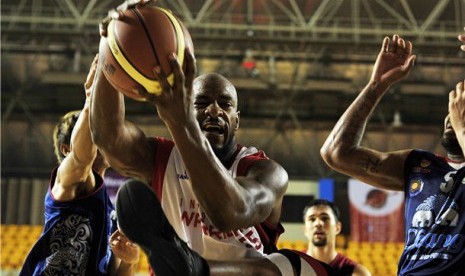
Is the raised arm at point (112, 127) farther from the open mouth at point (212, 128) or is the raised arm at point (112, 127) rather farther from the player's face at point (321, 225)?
the player's face at point (321, 225)

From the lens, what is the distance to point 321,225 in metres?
6.68

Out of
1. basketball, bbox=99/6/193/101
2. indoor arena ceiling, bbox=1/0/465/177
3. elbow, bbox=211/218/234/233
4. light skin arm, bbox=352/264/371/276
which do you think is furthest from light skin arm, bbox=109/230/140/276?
indoor arena ceiling, bbox=1/0/465/177

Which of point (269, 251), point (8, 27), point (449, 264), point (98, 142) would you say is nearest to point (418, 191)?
point (449, 264)

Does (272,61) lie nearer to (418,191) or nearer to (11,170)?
(11,170)

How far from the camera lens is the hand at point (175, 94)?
2504 millimetres

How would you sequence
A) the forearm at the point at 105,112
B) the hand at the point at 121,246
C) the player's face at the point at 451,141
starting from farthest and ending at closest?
the player's face at the point at 451,141, the hand at the point at 121,246, the forearm at the point at 105,112

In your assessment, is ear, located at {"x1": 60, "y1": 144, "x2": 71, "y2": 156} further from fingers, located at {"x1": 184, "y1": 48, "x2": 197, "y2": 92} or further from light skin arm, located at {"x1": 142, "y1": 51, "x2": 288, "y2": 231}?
fingers, located at {"x1": 184, "y1": 48, "x2": 197, "y2": 92}

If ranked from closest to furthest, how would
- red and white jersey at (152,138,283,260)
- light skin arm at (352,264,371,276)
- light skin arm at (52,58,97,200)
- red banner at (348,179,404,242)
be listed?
red and white jersey at (152,138,283,260) < light skin arm at (52,58,97,200) < light skin arm at (352,264,371,276) < red banner at (348,179,404,242)

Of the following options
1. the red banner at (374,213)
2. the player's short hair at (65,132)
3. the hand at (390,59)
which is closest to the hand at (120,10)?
the player's short hair at (65,132)

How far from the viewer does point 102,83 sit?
308 cm

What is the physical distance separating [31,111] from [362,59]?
28.1 feet

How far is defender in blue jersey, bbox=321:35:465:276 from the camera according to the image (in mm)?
3693

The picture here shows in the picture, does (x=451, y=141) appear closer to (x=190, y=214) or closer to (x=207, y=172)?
(x=190, y=214)

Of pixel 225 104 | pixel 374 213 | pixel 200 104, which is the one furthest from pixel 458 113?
pixel 374 213
